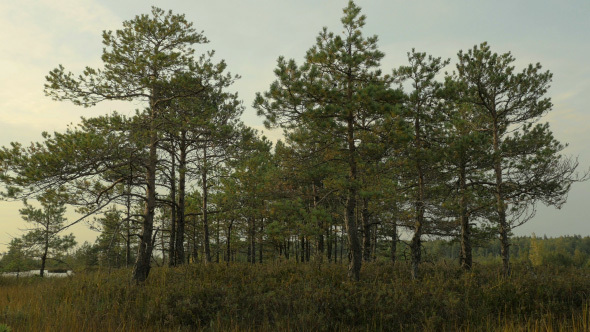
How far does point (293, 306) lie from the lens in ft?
25.3

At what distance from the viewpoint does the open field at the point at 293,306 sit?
6.77 m

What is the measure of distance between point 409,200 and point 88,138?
11308 millimetres

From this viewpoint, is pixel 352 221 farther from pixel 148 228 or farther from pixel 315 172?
pixel 148 228

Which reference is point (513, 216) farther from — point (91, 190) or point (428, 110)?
point (91, 190)

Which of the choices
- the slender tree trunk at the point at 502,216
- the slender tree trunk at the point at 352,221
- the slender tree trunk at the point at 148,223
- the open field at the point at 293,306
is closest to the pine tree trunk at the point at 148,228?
the slender tree trunk at the point at 148,223

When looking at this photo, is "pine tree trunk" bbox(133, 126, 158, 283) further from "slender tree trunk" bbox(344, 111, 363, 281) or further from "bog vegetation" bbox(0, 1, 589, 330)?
"slender tree trunk" bbox(344, 111, 363, 281)

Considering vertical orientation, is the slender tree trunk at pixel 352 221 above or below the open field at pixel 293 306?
above

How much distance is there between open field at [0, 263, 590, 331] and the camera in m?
6.77

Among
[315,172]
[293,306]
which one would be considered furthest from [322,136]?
[293,306]

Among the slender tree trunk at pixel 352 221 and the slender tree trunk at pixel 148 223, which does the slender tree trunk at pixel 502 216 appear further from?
the slender tree trunk at pixel 148 223

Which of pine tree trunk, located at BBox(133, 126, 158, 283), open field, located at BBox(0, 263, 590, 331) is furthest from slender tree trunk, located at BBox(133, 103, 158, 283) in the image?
open field, located at BBox(0, 263, 590, 331)

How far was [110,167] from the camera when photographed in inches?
382

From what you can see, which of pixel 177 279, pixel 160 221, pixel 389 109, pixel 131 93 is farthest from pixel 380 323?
pixel 160 221

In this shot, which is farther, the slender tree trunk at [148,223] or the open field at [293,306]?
the slender tree trunk at [148,223]
